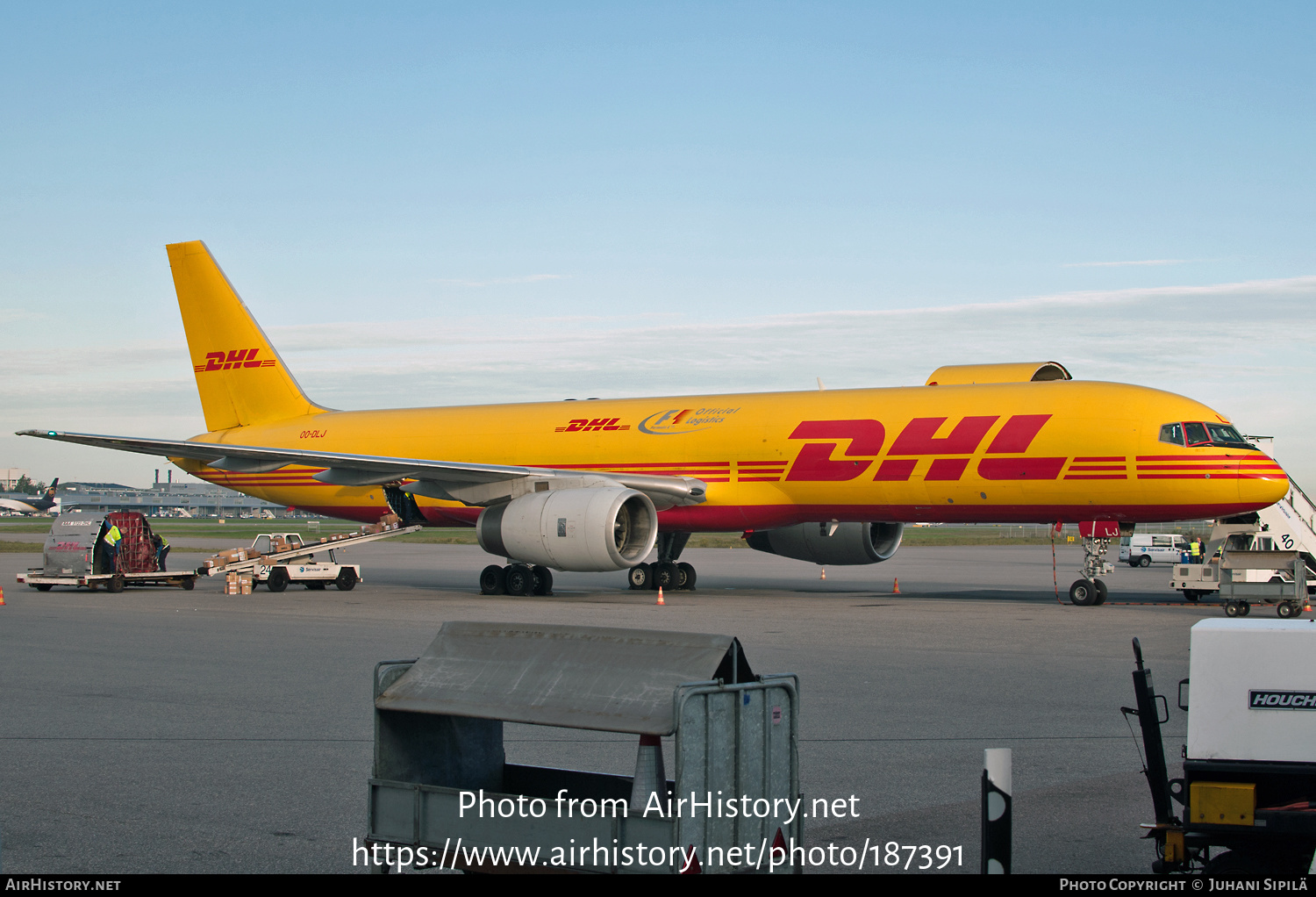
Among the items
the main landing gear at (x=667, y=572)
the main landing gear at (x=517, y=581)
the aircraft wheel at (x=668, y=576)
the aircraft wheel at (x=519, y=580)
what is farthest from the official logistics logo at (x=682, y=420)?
the aircraft wheel at (x=519, y=580)

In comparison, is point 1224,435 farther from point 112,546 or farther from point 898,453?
point 112,546

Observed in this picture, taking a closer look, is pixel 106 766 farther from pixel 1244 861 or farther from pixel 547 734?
pixel 1244 861

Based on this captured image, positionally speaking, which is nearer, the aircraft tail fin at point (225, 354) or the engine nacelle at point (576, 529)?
the engine nacelle at point (576, 529)

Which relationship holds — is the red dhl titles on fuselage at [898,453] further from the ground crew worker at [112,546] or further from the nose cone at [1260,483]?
the ground crew worker at [112,546]

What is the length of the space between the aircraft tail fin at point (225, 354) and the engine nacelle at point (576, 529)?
10.6m

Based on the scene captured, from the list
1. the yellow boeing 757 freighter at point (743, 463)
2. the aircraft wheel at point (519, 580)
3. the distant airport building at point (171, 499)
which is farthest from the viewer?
the distant airport building at point (171, 499)

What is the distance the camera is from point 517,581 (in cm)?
2498

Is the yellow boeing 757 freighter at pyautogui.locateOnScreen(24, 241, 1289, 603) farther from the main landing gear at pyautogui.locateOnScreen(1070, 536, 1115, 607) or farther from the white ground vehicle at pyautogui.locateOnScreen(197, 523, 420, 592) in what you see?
the white ground vehicle at pyautogui.locateOnScreen(197, 523, 420, 592)

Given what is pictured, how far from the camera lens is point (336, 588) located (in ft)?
88.9

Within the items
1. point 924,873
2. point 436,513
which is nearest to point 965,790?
point 924,873

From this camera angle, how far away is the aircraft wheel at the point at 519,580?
24.9 metres

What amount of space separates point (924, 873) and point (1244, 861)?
1.40 metres

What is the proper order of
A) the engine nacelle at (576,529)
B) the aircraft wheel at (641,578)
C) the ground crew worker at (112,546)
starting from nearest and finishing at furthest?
the engine nacelle at (576,529) < the ground crew worker at (112,546) < the aircraft wheel at (641,578)

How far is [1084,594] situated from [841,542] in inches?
221
